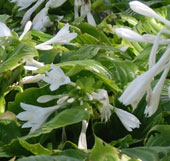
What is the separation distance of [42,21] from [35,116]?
58cm

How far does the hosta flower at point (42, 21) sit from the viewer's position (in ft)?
4.33

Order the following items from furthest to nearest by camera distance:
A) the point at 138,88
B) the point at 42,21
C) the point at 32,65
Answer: the point at 42,21 → the point at 32,65 → the point at 138,88

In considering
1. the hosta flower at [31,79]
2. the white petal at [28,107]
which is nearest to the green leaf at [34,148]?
the white petal at [28,107]

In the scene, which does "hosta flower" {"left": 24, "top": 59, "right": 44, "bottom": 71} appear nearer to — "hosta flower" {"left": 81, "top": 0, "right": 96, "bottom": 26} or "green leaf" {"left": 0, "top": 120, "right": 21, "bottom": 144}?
"green leaf" {"left": 0, "top": 120, "right": 21, "bottom": 144}

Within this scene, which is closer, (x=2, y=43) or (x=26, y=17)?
(x=2, y=43)

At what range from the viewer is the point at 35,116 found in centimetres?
79

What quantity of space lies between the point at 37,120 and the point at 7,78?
15 centimetres

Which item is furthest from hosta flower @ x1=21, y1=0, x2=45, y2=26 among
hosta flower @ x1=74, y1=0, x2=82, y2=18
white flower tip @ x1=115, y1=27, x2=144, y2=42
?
white flower tip @ x1=115, y1=27, x2=144, y2=42

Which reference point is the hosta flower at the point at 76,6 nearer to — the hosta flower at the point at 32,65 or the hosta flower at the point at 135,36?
the hosta flower at the point at 32,65

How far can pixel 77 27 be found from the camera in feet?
3.94

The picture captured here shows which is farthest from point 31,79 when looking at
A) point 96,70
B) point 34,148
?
point 34,148

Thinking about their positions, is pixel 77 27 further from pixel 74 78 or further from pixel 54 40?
pixel 74 78

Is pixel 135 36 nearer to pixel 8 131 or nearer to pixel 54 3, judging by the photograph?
pixel 8 131

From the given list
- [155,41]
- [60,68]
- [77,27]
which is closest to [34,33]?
[77,27]
